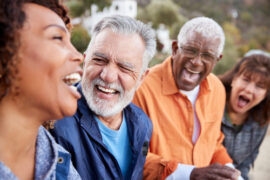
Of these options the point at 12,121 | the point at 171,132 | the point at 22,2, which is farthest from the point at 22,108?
the point at 171,132

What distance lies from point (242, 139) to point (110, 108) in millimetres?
1833

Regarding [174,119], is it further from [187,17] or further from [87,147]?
[187,17]

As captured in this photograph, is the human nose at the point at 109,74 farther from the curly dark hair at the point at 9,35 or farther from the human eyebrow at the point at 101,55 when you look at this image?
the curly dark hair at the point at 9,35

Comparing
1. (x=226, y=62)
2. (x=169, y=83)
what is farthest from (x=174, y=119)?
(x=226, y=62)

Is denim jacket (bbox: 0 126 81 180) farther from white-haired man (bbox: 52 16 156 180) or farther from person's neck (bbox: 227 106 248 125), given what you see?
person's neck (bbox: 227 106 248 125)

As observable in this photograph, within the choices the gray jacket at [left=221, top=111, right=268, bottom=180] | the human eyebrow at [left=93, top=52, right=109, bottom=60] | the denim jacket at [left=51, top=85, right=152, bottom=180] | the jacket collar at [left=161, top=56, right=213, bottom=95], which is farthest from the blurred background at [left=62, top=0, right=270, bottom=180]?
the human eyebrow at [left=93, top=52, right=109, bottom=60]

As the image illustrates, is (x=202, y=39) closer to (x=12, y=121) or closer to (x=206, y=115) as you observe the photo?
(x=206, y=115)

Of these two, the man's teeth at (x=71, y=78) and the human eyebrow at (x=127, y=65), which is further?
the human eyebrow at (x=127, y=65)

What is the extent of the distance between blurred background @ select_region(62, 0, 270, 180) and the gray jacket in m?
2.57

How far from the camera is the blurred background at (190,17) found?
1090cm

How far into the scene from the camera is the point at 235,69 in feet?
9.12

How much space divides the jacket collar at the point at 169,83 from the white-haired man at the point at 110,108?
552 millimetres

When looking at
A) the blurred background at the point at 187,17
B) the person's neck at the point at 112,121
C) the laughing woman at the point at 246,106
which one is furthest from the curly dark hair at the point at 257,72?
the blurred background at the point at 187,17

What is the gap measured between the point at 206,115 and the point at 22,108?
1817mm
